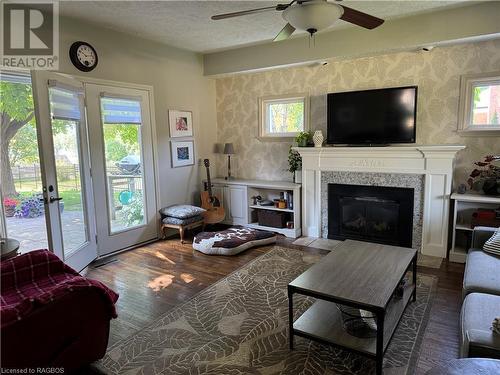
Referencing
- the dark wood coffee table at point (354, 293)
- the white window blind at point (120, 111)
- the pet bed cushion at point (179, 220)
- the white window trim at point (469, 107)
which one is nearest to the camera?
the dark wood coffee table at point (354, 293)

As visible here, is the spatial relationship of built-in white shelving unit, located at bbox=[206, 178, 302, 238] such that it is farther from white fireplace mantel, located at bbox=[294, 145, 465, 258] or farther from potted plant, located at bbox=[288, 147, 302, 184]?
white fireplace mantel, located at bbox=[294, 145, 465, 258]

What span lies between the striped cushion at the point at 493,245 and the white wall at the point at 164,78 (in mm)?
3899

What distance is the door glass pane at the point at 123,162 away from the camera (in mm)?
4195

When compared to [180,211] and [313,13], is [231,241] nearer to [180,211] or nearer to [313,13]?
[180,211]

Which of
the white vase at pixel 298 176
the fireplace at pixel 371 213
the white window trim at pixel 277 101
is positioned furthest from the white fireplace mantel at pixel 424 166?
the white window trim at pixel 277 101

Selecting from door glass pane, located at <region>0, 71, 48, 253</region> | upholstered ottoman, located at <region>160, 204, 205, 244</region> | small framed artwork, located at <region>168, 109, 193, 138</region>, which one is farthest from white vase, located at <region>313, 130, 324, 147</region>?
door glass pane, located at <region>0, 71, 48, 253</region>

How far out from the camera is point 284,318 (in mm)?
2723

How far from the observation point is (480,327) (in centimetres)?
184

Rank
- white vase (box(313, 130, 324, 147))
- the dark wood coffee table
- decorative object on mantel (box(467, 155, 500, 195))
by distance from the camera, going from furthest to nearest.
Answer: white vase (box(313, 130, 324, 147))
decorative object on mantel (box(467, 155, 500, 195))
the dark wood coffee table

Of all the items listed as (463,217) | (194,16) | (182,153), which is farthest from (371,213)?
(194,16)

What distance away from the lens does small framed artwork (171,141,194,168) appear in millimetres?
5074

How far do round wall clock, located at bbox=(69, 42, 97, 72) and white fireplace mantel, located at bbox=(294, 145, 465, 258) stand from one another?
2767mm

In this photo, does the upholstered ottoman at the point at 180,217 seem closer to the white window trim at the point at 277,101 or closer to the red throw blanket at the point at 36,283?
the white window trim at the point at 277,101

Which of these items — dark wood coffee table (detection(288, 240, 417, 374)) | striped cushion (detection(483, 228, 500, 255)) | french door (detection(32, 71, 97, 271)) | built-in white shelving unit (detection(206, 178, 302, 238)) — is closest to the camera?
dark wood coffee table (detection(288, 240, 417, 374))
